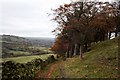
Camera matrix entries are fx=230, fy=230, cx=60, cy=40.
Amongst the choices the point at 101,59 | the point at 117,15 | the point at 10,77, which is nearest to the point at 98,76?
the point at 101,59

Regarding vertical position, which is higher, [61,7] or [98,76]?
[61,7]

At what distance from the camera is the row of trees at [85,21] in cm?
4306

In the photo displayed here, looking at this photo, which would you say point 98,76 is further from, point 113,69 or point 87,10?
point 87,10

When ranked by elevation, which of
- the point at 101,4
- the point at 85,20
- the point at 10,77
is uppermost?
the point at 101,4

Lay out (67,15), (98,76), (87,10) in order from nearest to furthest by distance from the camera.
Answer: (98,76) < (87,10) < (67,15)

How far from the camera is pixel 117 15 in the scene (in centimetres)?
6366

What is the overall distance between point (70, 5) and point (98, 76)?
104 ft

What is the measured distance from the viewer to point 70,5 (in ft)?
179

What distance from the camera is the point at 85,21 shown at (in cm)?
4309

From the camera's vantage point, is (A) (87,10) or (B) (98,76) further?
(A) (87,10)

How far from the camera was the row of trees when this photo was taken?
4306 cm

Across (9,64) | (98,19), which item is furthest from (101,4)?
(9,64)

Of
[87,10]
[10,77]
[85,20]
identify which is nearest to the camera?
[10,77]

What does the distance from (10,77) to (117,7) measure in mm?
40994
